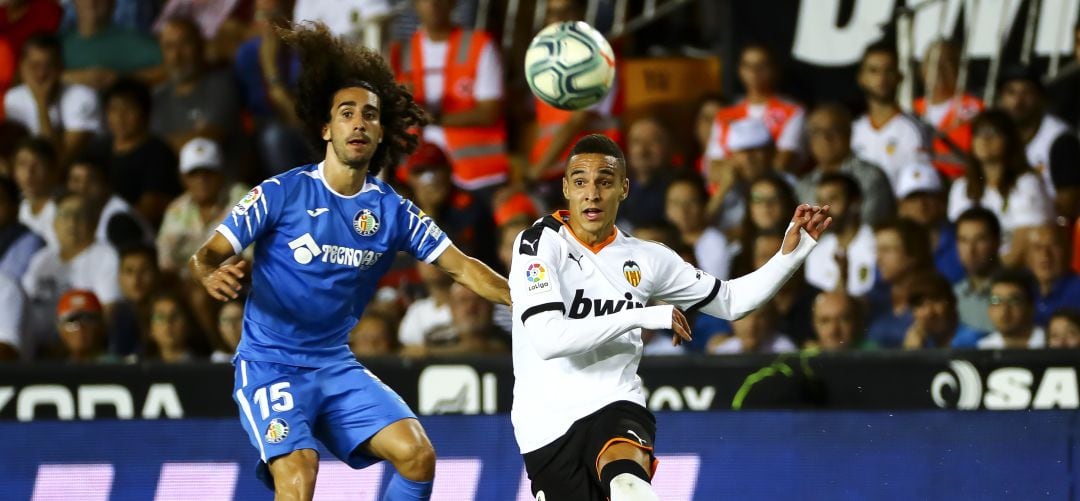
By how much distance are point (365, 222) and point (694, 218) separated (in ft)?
11.9

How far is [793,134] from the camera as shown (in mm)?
10547

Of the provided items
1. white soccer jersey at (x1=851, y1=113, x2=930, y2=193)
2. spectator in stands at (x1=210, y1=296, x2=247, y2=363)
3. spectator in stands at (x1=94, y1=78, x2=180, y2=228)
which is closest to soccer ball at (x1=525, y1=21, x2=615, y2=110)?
white soccer jersey at (x1=851, y1=113, x2=930, y2=193)

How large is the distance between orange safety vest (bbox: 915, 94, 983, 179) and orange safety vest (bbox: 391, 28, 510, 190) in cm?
282

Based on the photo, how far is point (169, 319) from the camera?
9.97 metres

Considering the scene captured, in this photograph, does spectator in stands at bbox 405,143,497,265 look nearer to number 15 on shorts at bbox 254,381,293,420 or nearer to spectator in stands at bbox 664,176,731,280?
spectator in stands at bbox 664,176,731,280

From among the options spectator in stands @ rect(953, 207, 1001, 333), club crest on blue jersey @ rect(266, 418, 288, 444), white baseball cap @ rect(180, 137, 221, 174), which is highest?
white baseball cap @ rect(180, 137, 221, 174)

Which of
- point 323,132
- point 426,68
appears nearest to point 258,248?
point 323,132

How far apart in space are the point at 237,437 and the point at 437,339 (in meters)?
1.86

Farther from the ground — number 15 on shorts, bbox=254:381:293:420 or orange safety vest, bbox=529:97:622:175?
orange safety vest, bbox=529:97:622:175

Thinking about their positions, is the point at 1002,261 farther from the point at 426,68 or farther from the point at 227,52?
the point at 227,52

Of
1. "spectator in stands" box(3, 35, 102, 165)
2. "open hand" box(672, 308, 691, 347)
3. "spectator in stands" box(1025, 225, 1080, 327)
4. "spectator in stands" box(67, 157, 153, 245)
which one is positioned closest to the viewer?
"open hand" box(672, 308, 691, 347)

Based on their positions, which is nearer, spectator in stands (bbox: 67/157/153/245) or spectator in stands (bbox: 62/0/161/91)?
spectator in stands (bbox: 67/157/153/245)

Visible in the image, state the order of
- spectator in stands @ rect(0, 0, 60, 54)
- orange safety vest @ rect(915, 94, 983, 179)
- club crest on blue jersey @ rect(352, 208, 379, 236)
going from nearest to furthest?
club crest on blue jersey @ rect(352, 208, 379, 236) → orange safety vest @ rect(915, 94, 983, 179) → spectator in stands @ rect(0, 0, 60, 54)

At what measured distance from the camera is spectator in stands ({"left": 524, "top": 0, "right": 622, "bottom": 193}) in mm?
10648
